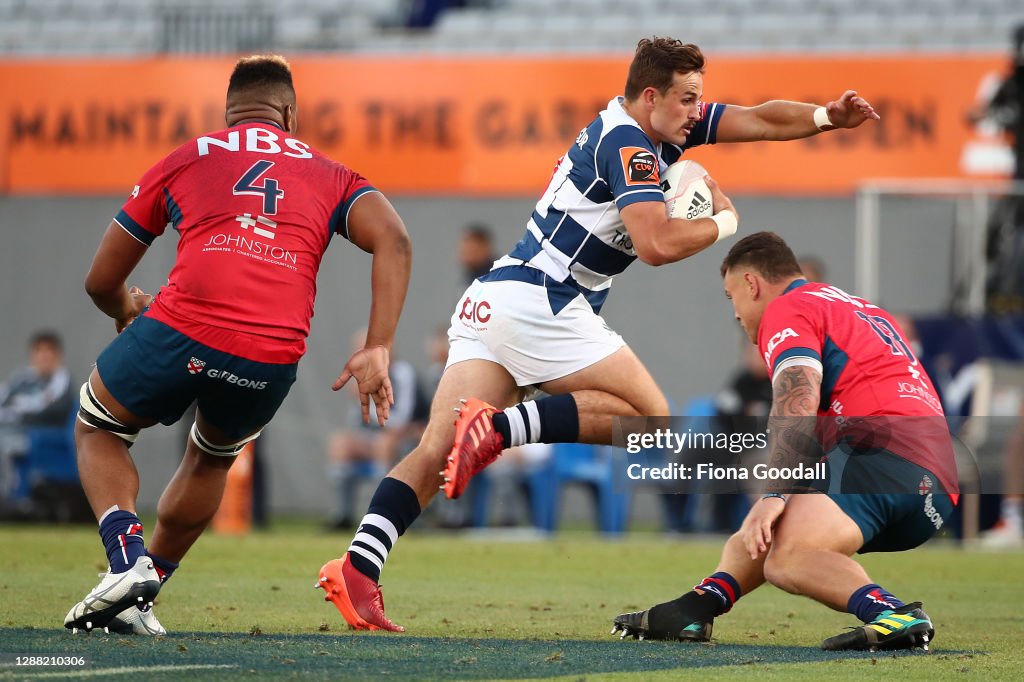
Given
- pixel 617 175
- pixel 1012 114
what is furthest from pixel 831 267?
pixel 617 175

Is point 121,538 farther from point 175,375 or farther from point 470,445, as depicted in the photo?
point 470,445

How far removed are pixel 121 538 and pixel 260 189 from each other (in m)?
1.37

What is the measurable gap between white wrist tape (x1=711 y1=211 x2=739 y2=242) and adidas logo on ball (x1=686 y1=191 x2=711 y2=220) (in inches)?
4.9

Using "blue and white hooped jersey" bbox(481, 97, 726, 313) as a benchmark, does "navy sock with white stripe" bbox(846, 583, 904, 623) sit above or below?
below

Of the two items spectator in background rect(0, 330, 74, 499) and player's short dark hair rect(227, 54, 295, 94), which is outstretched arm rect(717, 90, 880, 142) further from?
spectator in background rect(0, 330, 74, 499)

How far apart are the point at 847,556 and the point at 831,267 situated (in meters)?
9.76

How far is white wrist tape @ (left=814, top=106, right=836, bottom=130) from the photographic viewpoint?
22.0ft

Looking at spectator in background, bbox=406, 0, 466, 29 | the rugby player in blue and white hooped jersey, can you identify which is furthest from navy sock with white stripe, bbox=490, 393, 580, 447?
spectator in background, bbox=406, 0, 466, 29

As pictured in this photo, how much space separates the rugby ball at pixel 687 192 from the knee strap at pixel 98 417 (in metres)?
2.29

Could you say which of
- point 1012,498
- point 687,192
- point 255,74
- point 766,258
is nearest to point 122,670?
point 255,74

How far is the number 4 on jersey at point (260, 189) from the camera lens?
5.59 m

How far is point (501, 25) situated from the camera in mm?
18953

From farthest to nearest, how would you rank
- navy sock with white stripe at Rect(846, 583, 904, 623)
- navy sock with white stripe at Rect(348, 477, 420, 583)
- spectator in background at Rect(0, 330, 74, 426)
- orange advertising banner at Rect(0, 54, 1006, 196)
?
orange advertising banner at Rect(0, 54, 1006, 196) → spectator in background at Rect(0, 330, 74, 426) → navy sock with white stripe at Rect(348, 477, 420, 583) → navy sock with white stripe at Rect(846, 583, 904, 623)

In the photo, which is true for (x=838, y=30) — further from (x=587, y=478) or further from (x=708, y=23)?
(x=587, y=478)
